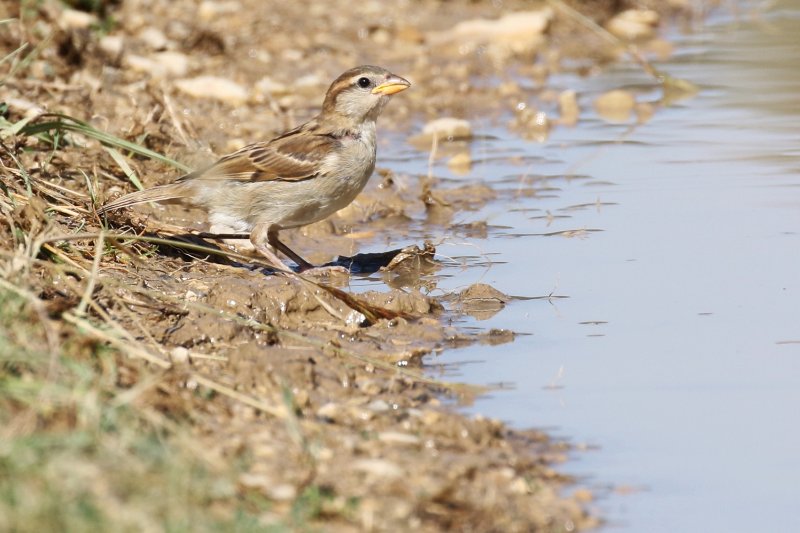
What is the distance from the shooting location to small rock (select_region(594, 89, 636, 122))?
428 inches

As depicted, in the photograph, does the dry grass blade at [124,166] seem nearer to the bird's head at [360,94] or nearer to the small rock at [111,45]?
the bird's head at [360,94]

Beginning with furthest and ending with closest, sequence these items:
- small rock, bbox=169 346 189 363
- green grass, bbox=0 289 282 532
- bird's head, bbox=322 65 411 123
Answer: bird's head, bbox=322 65 411 123 → small rock, bbox=169 346 189 363 → green grass, bbox=0 289 282 532

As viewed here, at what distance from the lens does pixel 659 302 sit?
617cm

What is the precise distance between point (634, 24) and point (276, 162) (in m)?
8.17

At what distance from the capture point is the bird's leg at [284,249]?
7184 mm

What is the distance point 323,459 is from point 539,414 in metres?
1.11

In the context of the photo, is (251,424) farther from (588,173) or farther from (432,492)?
(588,173)

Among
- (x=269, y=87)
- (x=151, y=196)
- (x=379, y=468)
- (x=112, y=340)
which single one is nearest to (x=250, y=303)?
(x=151, y=196)

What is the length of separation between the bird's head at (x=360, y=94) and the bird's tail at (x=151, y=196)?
46.4 inches

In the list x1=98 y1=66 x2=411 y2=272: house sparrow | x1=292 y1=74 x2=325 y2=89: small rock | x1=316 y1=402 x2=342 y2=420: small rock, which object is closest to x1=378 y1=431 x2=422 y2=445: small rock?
x1=316 y1=402 x2=342 y2=420: small rock

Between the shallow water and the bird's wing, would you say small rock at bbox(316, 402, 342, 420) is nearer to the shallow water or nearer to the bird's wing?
the shallow water

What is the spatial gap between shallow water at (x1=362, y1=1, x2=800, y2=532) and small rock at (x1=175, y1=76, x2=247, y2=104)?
1.46 meters

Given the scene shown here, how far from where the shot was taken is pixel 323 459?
13.2ft

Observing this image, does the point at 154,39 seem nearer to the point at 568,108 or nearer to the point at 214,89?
the point at 214,89
